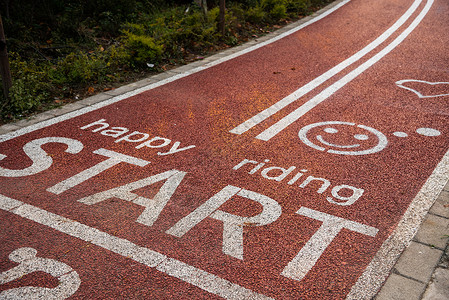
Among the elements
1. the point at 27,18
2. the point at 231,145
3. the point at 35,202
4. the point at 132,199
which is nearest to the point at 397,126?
the point at 231,145

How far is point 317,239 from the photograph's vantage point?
12.1 feet

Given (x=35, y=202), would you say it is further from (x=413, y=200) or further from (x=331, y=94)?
(x=331, y=94)

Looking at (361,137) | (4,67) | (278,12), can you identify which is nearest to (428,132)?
(361,137)

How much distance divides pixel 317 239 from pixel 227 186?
1.14m

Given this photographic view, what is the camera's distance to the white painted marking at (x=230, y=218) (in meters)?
3.65

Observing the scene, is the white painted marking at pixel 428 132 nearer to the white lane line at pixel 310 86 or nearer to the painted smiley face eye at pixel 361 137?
the painted smiley face eye at pixel 361 137

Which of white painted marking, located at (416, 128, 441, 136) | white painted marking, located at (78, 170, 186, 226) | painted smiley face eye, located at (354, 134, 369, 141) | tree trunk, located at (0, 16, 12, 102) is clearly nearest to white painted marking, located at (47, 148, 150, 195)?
white painted marking, located at (78, 170, 186, 226)

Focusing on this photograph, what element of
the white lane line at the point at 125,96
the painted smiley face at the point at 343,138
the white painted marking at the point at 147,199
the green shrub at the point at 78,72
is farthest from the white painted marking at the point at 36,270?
the green shrub at the point at 78,72

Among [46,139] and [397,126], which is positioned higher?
[46,139]

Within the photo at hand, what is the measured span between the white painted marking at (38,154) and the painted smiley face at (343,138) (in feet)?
9.13

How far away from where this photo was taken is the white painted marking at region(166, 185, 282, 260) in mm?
3646

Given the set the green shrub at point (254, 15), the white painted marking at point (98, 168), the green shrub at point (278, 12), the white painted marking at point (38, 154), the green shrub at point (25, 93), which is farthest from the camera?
the green shrub at point (278, 12)

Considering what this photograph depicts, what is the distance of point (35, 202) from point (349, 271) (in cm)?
285

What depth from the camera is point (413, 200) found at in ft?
13.9
